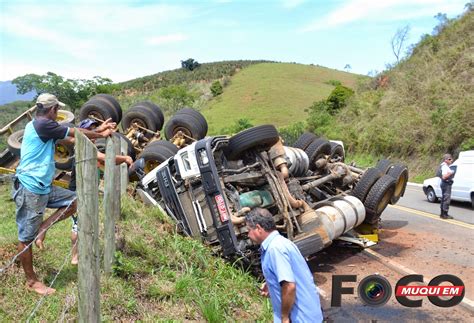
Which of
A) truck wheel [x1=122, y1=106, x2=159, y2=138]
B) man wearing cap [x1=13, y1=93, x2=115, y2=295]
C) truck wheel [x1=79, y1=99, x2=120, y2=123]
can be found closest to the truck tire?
truck wheel [x1=122, y1=106, x2=159, y2=138]

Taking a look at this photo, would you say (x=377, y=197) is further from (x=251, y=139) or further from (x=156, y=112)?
(x=156, y=112)

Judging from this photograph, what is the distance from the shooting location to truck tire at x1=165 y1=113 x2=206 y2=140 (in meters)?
10.5

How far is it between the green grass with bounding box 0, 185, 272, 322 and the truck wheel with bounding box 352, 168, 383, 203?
3.11 meters

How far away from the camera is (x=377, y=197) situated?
305 inches

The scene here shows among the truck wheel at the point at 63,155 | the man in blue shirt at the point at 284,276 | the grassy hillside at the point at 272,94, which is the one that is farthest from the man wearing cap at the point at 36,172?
the grassy hillside at the point at 272,94

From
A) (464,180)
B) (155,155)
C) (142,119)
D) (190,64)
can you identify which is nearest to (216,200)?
(155,155)

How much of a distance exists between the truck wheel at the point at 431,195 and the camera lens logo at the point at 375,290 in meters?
10.2

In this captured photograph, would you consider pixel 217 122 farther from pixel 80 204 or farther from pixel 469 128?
pixel 80 204

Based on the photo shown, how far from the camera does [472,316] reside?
191 inches

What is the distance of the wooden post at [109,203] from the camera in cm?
445

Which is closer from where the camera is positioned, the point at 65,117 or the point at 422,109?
the point at 65,117

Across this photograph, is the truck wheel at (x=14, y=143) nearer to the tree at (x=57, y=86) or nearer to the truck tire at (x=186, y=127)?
the truck tire at (x=186, y=127)

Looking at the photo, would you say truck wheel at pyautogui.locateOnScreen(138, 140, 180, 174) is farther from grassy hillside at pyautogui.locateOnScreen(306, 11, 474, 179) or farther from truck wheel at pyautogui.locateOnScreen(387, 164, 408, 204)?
grassy hillside at pyautogui.locateOnScreen(306, 11, 474, 179)

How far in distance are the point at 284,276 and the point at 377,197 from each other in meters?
5.17
